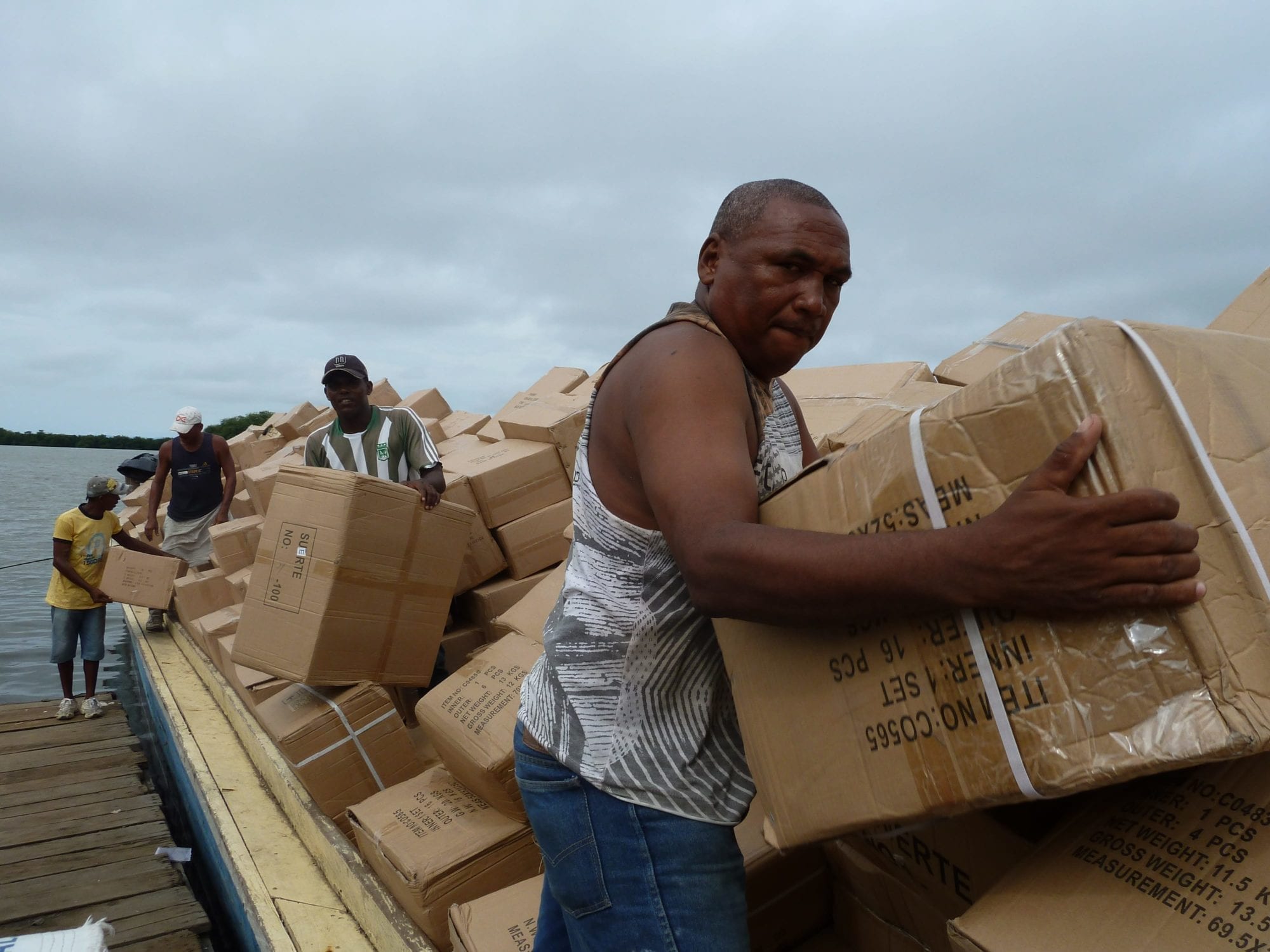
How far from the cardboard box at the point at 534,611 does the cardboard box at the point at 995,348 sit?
1448mm

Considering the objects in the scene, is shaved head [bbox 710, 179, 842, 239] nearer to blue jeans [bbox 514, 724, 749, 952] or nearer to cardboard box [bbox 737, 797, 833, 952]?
blue jeans [bbox 514, 724, 749, 952]

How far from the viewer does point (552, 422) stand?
3.92 m

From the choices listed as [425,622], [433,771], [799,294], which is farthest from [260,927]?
[799,294]

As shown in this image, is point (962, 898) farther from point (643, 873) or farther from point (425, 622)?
point (425, 622)

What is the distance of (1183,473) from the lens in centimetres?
75

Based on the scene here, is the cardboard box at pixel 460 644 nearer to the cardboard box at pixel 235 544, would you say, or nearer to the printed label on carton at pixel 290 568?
the printed label on carton at pixel 290 568

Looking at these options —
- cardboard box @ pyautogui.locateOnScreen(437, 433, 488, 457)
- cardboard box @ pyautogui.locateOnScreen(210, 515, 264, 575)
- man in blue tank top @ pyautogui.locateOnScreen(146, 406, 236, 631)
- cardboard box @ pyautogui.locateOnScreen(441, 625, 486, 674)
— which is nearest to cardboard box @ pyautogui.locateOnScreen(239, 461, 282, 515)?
cardboard box @ pyautogui.locateOnScreen(210, 515, 264, 575)

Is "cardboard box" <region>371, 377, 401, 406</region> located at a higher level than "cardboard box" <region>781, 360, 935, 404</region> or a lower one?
higher

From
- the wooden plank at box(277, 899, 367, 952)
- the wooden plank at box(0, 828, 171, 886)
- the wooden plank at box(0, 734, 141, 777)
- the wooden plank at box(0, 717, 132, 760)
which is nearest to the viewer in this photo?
the wooden plank at box(277, 899, 367, 952)

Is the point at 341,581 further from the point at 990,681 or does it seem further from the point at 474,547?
the point at 990,681

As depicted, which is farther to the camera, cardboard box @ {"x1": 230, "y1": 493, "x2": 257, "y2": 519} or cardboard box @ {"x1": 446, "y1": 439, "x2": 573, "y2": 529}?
cardboard box @ {"x1": 230, "y1": 493, "x2": 257, "y2": 519}

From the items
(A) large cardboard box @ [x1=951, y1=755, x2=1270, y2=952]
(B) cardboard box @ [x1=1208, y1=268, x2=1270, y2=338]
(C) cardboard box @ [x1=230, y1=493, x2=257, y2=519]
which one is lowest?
(A) large cardboard box @ [x1=951, y1=755, x2=1270, y2=952]

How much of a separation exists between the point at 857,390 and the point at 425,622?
176 cm

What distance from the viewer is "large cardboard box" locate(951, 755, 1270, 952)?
0.84m
